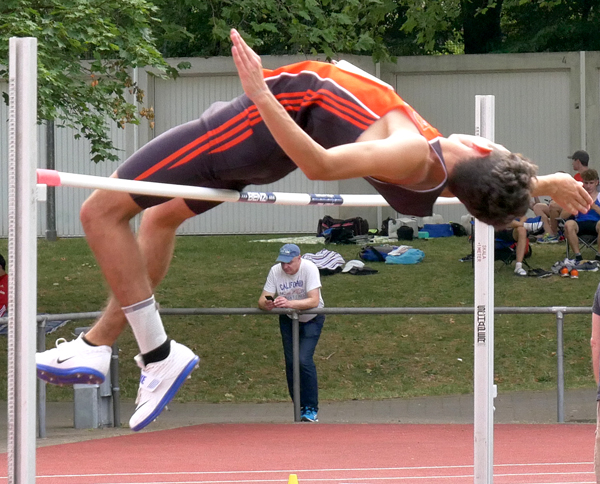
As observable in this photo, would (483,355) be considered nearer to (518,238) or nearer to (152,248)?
(152,248)

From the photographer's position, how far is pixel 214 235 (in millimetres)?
20031

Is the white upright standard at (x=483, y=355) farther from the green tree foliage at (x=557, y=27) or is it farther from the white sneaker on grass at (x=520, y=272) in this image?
the green tree foliage at (x=557, y=27)

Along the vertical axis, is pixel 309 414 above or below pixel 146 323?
below

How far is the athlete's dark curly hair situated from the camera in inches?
140

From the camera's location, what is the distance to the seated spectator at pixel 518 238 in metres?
13.3

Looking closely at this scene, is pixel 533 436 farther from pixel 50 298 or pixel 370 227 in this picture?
pixel 370 227

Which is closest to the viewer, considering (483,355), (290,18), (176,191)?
(176,191)

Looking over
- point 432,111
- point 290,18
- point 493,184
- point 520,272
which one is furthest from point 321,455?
point 432,111

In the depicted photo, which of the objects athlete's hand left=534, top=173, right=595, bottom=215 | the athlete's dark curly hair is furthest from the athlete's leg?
athlete's hand left=534, top=173, right=595, bottom=215

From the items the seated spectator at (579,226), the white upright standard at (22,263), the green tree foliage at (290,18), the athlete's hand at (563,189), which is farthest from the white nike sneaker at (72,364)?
the seated spectator at (579,226)

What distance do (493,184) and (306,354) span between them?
234 inches

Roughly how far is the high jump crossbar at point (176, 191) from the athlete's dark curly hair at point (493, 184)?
2.32ft

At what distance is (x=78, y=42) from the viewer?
846 cm

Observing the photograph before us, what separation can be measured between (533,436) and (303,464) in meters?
2.38
